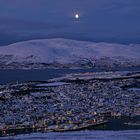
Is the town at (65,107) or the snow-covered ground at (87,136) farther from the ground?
the town at (65,107)

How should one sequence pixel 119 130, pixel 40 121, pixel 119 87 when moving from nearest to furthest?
1. pixel 119 130
2. pixel 40 121
3. pixel 119 87

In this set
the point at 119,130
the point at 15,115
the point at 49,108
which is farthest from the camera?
the point at 49,108

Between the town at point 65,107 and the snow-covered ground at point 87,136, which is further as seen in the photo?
the town at point 65,107

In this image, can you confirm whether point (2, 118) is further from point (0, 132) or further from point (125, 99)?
point (125, 99)

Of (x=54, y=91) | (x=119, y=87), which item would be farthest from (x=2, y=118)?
(x=119, y=87)

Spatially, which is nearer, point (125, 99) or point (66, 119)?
point (66, 119)

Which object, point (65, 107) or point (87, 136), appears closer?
point (87, 136)

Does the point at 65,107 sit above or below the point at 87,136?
above
